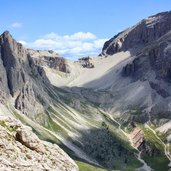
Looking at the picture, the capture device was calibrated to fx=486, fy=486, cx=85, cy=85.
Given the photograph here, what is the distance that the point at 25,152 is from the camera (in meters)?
39.4

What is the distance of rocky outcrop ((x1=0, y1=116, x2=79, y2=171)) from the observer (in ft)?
121

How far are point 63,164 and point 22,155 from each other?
5.00 metres

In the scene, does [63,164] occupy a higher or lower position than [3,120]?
lower

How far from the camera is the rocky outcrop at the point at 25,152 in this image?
1454 inches

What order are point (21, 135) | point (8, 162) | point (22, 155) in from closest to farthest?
point (8, 162) → point (22, 155) → point (21, 135)

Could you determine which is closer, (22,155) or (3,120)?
(22,155)

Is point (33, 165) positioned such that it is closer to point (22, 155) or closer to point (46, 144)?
point (22, 155)

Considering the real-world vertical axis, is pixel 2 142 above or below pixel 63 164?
above

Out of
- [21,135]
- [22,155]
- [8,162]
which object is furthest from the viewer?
[21,135]

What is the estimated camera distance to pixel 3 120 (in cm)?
4328

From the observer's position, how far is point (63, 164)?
1662 inches

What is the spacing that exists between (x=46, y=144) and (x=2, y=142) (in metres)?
6.83

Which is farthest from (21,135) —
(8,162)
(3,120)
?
(8,162)

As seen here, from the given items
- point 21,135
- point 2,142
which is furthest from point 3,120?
point 2,142
